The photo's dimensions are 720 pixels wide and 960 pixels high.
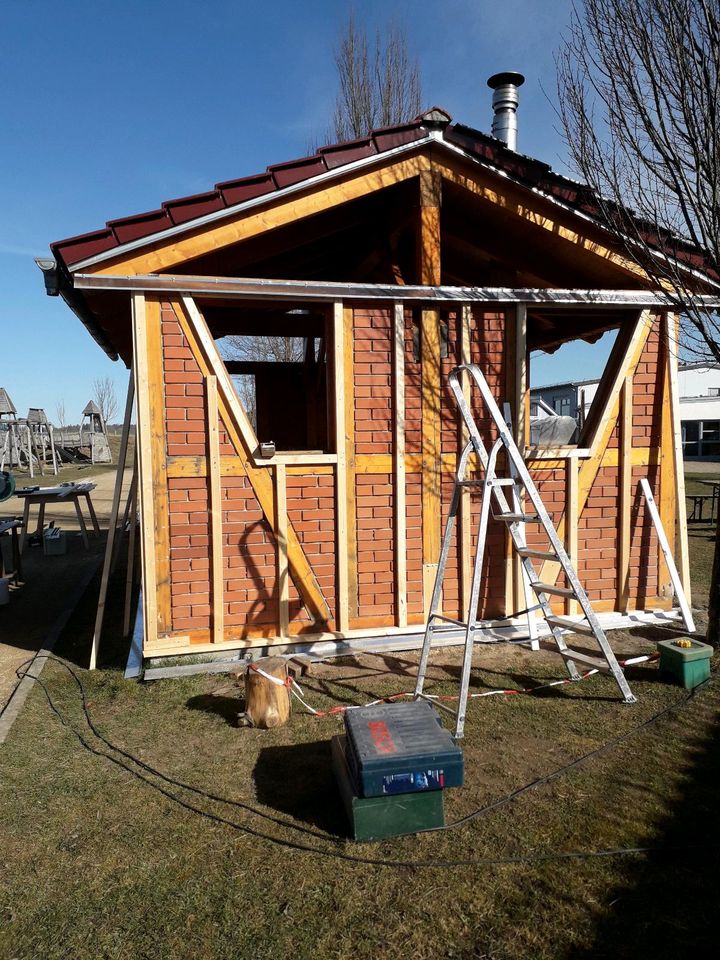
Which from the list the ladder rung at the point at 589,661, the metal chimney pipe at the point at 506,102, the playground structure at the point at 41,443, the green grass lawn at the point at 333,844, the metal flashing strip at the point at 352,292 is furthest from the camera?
the playground structure at the point at 41,443

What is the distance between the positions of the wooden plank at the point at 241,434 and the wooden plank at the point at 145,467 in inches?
14.2

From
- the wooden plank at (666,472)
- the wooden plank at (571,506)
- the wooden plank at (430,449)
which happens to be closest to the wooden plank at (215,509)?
the wooden plank at (430,449)

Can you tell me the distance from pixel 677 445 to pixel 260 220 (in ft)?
15.7

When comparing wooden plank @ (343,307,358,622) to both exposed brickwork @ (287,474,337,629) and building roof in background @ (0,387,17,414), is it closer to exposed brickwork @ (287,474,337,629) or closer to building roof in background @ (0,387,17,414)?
exposed brickwork @ (287,474,337,629)

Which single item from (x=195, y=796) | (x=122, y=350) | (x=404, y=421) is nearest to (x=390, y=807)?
(x=195, y=796)

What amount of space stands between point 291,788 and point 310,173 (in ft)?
16.2

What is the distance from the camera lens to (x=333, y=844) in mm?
3221

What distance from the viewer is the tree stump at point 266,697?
14.9ft

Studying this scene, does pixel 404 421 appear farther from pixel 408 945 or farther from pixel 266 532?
pixel 408 945

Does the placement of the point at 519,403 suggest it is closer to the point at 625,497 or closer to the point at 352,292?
the point at 625,497

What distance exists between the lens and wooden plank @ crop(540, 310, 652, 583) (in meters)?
6.39

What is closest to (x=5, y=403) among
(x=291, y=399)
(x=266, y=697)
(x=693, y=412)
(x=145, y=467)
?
(x=291, y=399)

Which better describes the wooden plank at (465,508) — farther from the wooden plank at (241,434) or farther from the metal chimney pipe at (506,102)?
the metal chimney pipe at (506,102)

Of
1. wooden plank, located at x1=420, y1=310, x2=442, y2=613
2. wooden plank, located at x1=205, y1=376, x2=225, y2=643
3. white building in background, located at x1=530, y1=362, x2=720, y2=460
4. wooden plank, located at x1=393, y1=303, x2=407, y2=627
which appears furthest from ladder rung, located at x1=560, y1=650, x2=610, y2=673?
white building in background, located at x1=530, y1=362, x2=720, y2=460
